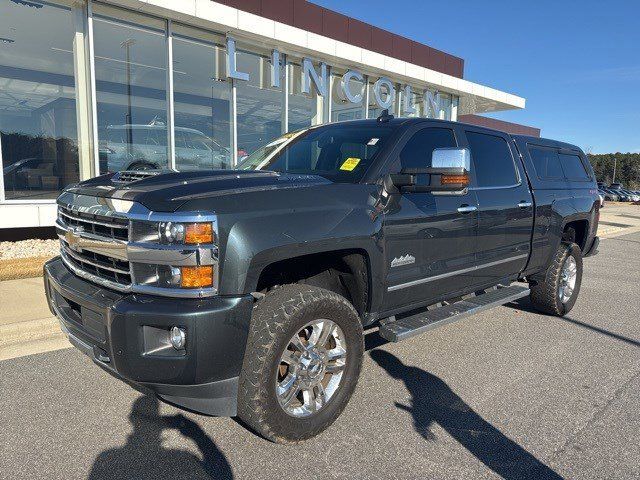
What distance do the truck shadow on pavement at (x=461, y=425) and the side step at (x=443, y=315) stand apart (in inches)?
18.1

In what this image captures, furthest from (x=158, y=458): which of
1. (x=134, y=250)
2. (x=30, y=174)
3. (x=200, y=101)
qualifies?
(x=200, y=101)

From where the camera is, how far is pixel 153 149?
34.2 feet

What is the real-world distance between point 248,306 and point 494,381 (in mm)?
2250

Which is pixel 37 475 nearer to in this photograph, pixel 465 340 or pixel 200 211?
pixel 200 211

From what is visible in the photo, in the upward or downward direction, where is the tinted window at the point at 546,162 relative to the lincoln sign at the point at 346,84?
downward

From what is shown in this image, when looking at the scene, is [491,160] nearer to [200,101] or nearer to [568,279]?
[568,279]

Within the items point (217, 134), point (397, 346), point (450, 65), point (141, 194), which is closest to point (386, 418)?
point (397, 346)

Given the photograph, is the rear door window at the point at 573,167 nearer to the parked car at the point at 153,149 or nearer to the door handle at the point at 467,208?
the door handle at the point at 467,208

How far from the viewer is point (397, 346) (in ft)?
14.5

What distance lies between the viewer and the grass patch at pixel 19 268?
6.16m

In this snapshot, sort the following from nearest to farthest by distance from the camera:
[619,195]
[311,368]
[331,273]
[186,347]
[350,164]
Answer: [186,347], [311,368], [331,273], [350,164], [619,195]

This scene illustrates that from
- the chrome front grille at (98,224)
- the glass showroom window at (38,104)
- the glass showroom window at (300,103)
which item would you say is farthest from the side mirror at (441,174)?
the glass showroom window at (300,103)

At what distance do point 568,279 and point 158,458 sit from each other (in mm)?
5002

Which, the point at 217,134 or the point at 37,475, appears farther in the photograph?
the point at 217,134
